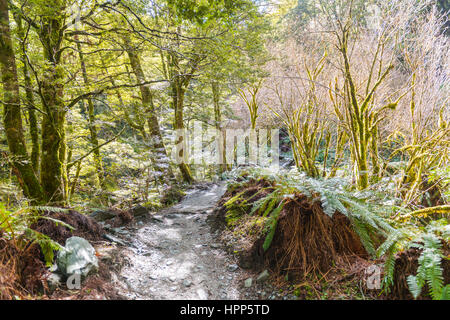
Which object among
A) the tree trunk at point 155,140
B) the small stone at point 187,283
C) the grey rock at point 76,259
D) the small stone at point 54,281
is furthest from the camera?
the tree trunk at point 155,140

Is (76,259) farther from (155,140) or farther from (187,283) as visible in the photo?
(155,140)

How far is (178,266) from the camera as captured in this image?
10.8ft

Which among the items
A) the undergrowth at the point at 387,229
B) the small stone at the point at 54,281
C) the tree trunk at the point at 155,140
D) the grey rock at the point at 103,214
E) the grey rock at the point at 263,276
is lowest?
the grey rock at the point at 263,276

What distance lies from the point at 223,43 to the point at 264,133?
45.4 feet

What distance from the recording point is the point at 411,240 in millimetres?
1960

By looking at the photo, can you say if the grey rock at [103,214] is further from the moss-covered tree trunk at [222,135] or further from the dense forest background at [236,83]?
the moss-covered tree trunk at [222,135]

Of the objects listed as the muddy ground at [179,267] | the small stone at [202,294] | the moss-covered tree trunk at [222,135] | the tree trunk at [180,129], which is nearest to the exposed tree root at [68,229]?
the muddy ground at [179,267]

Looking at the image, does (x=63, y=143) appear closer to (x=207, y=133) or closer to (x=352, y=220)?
(x=352, y=220)

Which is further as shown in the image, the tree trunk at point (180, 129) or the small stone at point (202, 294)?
the tree trunk at point (180, 129)

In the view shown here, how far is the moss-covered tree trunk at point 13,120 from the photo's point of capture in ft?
10.3

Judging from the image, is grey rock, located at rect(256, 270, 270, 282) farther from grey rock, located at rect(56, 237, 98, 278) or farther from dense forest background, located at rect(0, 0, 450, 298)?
grey rock, located at rect(56, 237, 98, 278)

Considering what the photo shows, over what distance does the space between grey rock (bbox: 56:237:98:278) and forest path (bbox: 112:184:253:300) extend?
475 millimetres

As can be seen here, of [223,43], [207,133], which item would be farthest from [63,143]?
[207,133]

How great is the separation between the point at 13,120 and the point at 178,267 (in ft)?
11.1
